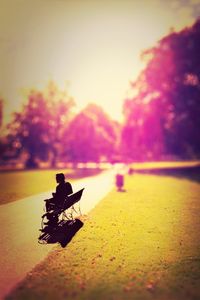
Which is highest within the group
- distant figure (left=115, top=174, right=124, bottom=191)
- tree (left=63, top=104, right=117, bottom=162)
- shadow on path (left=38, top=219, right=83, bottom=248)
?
tree (left=63, top=104, right=117, bottom=162)

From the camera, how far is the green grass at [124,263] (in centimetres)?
495

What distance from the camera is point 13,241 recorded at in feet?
25.4

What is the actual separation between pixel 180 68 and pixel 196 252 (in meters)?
33.4

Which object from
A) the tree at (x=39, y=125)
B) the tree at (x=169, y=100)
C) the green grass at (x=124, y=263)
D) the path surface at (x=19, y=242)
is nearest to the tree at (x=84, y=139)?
the tree at (x=39, y=125)

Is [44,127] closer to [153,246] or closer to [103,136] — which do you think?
[103,136]

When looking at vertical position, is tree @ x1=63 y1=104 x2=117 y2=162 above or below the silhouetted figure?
above

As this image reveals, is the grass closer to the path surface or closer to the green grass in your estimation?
the path surface

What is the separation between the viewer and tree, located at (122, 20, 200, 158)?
36594 mm

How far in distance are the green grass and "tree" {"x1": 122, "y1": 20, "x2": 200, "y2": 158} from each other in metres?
27.7

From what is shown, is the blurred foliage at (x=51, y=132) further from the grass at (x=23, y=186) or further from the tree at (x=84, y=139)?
the grass at (x=23, y=186)

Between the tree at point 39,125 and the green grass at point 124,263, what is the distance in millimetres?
50465

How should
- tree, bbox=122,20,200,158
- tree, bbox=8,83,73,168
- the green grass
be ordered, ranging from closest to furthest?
the green grass → tree, bbox=122,20,200,158 → tree, bbox=8,83,73,168

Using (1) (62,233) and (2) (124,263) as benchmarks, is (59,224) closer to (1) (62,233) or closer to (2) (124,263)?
(1) (62,233)

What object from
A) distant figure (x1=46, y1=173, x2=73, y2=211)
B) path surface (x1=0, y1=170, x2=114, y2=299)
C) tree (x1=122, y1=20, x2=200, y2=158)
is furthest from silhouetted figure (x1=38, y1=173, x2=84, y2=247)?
tree (x1=122, y1=20, x2=200, y2=158)
